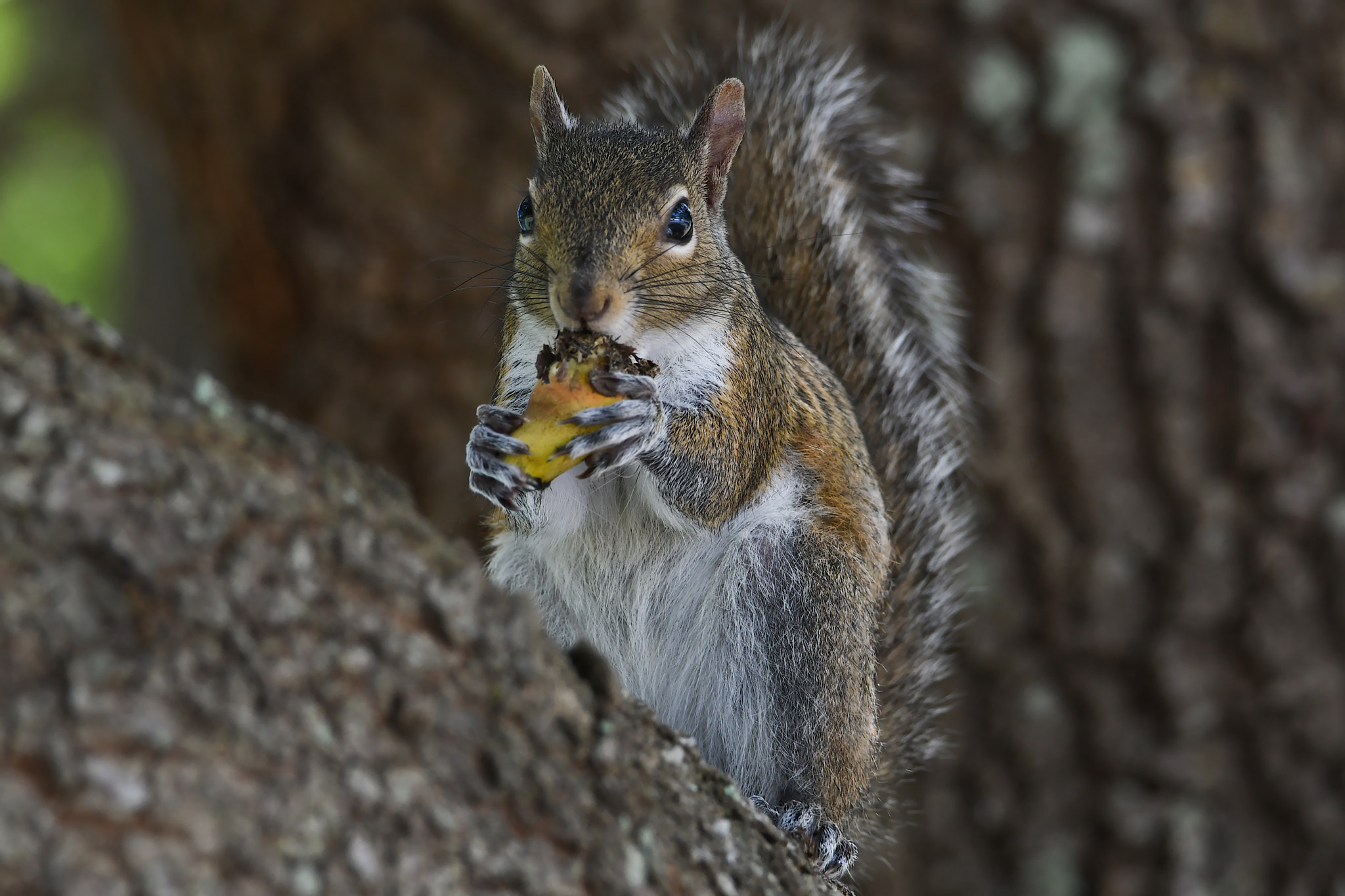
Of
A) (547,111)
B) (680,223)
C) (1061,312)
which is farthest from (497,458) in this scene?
(1061,312)

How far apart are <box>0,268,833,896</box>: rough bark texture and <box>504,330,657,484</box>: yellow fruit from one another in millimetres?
508

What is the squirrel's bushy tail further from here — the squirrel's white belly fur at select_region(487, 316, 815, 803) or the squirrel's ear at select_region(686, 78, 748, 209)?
the squirrel's white belly fur at select_region(487, 316, 815, 803)

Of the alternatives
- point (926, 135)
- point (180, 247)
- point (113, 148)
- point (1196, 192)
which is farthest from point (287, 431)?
point (113, 148)

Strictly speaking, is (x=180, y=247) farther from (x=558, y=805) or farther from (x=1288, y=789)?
(x=1288, y=789)

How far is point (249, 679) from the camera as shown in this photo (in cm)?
89

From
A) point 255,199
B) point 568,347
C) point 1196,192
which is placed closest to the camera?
point 568,347

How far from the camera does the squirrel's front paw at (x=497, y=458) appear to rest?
1.57 meters

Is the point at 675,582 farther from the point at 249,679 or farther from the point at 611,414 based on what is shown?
the point at 249,679

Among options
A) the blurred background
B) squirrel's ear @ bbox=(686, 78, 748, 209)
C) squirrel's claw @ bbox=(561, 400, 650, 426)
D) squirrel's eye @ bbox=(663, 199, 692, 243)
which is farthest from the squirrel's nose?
the blurred background

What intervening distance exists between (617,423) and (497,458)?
0.18 m

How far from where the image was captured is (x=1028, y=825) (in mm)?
2900

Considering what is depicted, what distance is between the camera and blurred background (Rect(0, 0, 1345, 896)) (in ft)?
8.85

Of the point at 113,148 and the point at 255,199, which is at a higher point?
the point at 113,148

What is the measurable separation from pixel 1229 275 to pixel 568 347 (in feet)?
6.00
